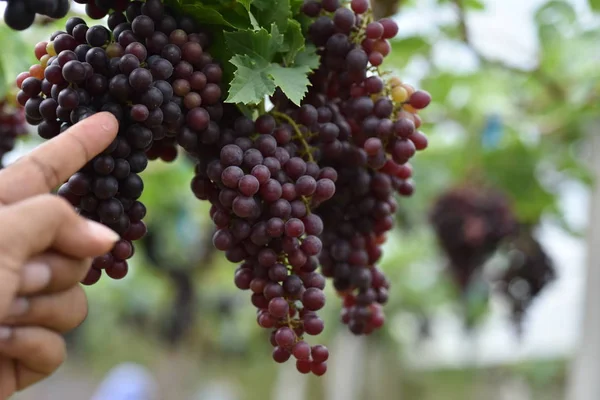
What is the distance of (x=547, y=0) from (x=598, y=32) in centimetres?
17

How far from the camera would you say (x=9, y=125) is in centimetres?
109

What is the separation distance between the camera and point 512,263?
226 cm

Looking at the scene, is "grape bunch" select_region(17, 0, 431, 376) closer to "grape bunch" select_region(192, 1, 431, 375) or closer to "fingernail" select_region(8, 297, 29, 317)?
"grape bunch" select_region(192, 1, 431, 375)

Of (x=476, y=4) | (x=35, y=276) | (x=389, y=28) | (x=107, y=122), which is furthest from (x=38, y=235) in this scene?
(x=476, y=4)

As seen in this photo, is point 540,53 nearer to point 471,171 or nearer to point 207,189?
point 471,171

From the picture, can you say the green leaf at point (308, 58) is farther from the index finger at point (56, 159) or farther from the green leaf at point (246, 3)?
the index finger at point (56, 159)

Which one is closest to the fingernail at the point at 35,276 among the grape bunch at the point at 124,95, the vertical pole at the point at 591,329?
the grape bunch at the point at 124,95

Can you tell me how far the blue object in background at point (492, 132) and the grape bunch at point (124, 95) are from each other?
1429 millimetres

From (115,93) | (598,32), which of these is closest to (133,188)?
(115,93)

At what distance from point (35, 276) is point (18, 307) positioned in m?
0.03

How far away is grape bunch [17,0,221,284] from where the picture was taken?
0.66m

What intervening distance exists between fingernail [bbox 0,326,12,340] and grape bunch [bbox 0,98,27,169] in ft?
1.86

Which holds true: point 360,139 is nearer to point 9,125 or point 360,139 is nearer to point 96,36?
point 96,36

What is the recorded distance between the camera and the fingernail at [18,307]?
0.55 meters
